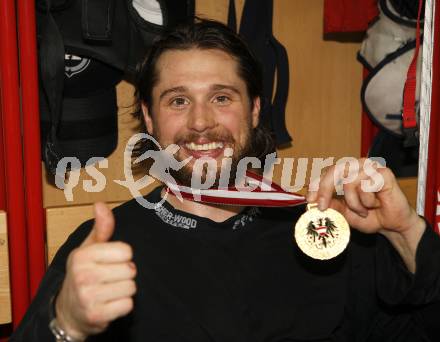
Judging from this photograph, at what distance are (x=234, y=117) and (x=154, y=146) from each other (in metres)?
0.37

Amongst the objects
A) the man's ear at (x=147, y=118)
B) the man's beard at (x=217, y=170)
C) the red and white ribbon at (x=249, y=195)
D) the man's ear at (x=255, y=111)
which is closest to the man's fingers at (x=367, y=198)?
the red and white ribbon at (x=249, y=195)

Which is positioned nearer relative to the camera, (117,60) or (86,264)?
(86,264)

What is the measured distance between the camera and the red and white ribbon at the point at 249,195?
1461 mm

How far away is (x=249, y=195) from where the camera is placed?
1516mm

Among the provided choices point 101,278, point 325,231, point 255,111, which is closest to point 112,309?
point 101,278

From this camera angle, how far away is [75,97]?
74.5 inches

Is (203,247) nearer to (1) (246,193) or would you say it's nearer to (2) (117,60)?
(1) (246,193)

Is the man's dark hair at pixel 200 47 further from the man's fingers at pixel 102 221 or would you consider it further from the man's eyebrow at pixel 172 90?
the man's fingers at pixel 102 221

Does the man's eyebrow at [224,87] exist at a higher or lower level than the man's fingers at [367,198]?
higher

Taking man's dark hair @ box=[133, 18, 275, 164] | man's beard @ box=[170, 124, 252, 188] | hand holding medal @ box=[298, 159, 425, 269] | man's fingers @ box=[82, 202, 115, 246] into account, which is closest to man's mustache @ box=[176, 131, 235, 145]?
man's beard @ box=[170, 124, 252, 188]

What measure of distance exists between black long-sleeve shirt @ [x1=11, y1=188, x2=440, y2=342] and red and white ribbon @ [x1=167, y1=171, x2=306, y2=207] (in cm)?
6

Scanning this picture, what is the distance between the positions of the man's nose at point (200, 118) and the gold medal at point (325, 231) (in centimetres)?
40

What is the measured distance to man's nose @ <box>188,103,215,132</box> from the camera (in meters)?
1.57

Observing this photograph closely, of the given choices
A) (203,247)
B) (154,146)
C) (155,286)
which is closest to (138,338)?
(155,286)
